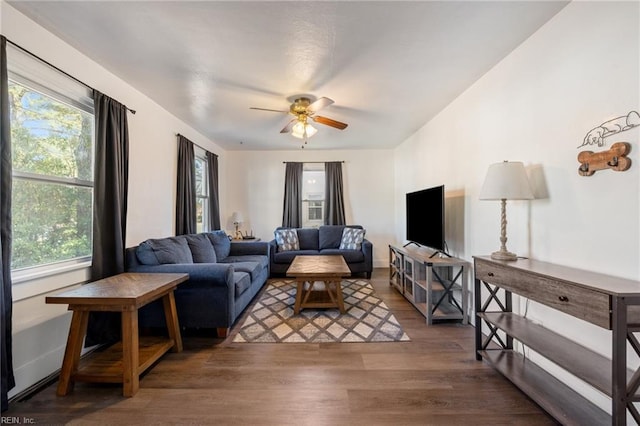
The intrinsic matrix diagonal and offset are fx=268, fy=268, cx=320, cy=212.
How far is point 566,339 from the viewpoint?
1670 mm

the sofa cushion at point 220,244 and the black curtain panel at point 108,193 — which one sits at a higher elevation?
the black curtain panel at point 108,193

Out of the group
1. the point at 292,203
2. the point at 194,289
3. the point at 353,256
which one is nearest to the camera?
the point at 194,289

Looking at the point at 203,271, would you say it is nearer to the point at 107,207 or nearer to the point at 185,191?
the point at 107,207

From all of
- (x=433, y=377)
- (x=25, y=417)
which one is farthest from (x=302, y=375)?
(x=25, y=417)

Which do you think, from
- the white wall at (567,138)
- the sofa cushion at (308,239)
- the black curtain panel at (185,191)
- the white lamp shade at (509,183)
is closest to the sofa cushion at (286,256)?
the sofa cushion at (308,239)

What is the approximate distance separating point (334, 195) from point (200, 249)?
9.77 ft

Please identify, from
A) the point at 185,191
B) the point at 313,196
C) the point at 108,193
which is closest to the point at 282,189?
the point at 313,196

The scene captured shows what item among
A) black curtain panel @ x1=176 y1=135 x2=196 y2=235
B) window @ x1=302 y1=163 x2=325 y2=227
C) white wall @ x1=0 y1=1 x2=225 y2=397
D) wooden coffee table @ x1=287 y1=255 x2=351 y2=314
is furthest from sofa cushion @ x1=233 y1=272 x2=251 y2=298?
window @ x1=302 y1=163 x2=325 y2=227

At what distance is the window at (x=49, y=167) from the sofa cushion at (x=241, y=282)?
50.5 inches

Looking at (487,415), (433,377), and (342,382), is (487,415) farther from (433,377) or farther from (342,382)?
(342,382)

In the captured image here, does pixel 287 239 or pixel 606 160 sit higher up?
pixel 606 160

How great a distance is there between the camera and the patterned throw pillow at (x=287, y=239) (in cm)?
496

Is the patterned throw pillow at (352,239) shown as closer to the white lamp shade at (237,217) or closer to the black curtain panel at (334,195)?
the black curtain panel at (334,195)

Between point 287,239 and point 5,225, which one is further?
point 287,239
